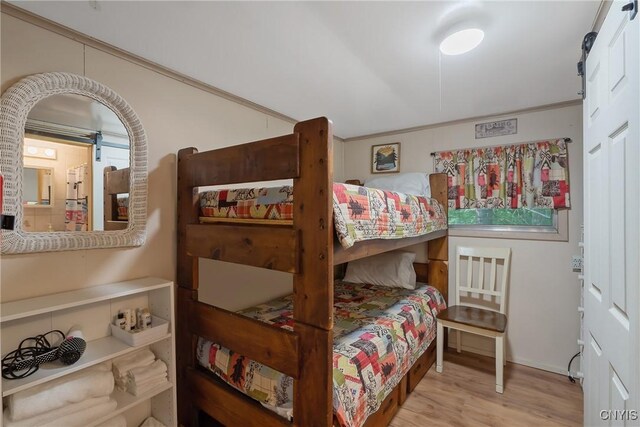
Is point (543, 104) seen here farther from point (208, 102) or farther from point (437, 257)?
point (208, 102)

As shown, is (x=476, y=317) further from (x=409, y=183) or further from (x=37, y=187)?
(x=37, y=187)

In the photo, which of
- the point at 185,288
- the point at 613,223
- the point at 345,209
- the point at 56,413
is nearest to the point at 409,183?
the point at 345,209

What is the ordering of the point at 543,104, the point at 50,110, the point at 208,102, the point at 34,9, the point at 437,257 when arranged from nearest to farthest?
the point at 34,9 → the point at 50,110 → the point at 208,102 → the point at 543,104 → the point at 437,257

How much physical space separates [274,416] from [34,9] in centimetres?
224

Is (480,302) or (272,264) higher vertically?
(272,264)

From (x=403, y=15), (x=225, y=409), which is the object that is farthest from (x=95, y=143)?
(x=403, y=15)

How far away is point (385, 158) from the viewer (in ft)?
11.1

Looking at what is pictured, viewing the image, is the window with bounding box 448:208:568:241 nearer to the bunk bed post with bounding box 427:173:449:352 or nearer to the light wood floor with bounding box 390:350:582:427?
the bunk bed post with bounding box 427:173:449:352

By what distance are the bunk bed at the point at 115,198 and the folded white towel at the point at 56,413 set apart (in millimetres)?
858

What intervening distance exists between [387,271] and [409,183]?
959mm

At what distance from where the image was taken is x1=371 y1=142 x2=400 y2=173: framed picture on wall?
10.9 feet

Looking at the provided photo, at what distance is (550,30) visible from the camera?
4.92 ft

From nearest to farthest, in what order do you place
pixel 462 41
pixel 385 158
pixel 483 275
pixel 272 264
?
pixel 272 264 < pixel 462 41 < pixel 483 275 < pixel 385 158

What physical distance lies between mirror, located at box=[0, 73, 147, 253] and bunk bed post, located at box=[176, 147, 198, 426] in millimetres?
216
